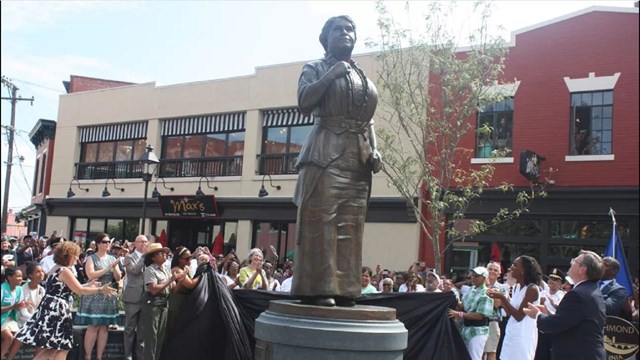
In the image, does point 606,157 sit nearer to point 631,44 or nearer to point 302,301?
point 631,44

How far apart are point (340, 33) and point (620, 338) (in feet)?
18.9

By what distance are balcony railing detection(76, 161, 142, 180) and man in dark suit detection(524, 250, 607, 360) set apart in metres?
23.5

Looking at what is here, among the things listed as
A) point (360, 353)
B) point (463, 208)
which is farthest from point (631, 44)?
point (360, 353)

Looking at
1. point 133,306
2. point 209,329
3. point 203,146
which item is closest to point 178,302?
point 209,329

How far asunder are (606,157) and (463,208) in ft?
12.5

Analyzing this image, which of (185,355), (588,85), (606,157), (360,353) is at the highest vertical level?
(588,85)

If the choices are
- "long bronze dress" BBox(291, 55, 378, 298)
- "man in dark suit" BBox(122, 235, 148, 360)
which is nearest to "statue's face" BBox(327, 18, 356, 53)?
"long bronze dress" BBox(291, 55, 378, 298)

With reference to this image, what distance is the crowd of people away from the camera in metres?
5.85

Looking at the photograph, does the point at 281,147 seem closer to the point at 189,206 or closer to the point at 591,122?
the point at 189,206

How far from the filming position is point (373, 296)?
9.32m

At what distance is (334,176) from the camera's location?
6219 millimetres

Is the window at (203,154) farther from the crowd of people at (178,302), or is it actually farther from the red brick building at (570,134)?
the crowd of people at (178,302)

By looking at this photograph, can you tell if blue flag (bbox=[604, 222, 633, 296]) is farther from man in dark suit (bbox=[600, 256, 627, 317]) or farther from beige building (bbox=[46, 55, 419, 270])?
beige building (bbox=[46, 55, 419, 270])

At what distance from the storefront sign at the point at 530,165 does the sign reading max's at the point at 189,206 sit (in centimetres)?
1144
